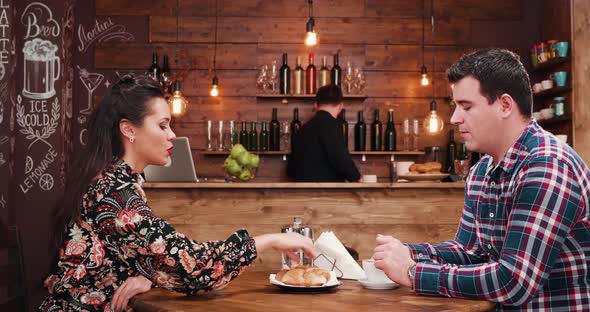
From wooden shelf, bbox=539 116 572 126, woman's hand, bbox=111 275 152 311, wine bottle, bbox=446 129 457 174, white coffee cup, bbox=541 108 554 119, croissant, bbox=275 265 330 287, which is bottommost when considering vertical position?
woman's hand, bbox=111 275 152 311

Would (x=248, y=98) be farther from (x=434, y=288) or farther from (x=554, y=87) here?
(x=434, y=288)

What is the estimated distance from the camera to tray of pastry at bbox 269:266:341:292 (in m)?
1.77

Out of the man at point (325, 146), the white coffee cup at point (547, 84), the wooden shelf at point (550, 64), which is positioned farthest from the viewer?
the white coffee cup at point (547, 84)

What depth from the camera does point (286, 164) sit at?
19.8ft

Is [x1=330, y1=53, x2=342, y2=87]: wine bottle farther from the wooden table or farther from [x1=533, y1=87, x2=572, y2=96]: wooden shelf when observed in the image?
the wooden table

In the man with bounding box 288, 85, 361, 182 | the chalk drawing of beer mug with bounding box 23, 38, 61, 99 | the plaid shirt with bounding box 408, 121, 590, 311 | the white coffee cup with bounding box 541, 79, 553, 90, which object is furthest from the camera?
the white coffee cup with bounding box 541, 79, 553, 90

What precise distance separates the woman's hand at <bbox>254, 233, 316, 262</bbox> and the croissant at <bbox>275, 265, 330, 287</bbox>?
0.06 m

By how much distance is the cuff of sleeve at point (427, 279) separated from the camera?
1.65 m

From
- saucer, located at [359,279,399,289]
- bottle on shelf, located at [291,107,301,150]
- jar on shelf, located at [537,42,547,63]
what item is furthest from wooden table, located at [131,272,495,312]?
jar on shelf, located at [537,42,547,63]

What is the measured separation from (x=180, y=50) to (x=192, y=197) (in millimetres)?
2430

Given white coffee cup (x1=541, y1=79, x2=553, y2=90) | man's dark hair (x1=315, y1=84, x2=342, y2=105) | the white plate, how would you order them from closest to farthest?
the white plate, man's dark hair (x1=315, y1=84, x2=342, y2=105), white coffee cup (x1=541, y1=79, x2=553, y2=90)

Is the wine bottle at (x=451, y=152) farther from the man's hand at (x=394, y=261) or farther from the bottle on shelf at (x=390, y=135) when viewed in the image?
the man's hand at (x=394, y=261)

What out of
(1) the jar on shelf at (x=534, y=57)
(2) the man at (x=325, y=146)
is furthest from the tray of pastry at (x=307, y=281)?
(1) the jar on shelf at (x=534, y=57)

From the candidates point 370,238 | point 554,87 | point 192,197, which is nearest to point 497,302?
point 370,238
